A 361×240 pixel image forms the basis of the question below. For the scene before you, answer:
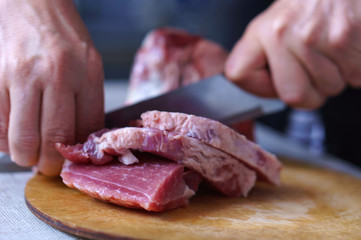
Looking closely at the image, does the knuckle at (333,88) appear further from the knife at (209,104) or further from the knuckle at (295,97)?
the knife at (209,104)

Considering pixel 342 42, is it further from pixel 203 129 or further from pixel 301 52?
pixel 203 129

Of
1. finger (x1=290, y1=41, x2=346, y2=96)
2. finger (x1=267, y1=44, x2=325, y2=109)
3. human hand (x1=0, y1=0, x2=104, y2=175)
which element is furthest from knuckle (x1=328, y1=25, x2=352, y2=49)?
human hand (x1=0, y1=0, x2=104, y2=175)

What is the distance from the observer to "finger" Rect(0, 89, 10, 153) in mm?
1854

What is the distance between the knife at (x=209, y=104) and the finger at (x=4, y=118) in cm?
50

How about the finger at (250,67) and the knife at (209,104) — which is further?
the finger at (250,67)

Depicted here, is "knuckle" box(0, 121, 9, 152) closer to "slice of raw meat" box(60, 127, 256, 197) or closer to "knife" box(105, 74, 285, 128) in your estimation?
"slice of raw meat" box(60, 127, 256, 197)

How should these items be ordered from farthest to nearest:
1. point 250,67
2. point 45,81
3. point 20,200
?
point 250,67
point 20,200
point 45,81

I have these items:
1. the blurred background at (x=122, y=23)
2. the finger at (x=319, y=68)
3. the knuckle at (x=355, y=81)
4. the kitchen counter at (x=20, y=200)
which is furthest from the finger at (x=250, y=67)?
the blurred background at (x=122, y=23)

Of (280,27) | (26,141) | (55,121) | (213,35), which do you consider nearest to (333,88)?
(280,27)

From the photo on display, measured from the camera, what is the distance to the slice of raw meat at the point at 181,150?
1724mm

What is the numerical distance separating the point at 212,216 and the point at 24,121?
0.91m

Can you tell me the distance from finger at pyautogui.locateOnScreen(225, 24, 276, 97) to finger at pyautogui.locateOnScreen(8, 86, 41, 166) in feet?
4.32

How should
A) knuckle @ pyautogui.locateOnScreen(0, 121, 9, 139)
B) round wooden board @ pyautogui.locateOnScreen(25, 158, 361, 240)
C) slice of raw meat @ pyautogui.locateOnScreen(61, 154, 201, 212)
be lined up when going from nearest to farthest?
round wooden board @ pyautogui.locateOnScreen(25, 158, 361, 240), slice of raw meat @ pyautogui.locateOnScreen(61, 154, 201, 212), knuckle @ pyautogui.locateOnScreen(0, 121, 9, 139)

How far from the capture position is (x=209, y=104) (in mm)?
2645
